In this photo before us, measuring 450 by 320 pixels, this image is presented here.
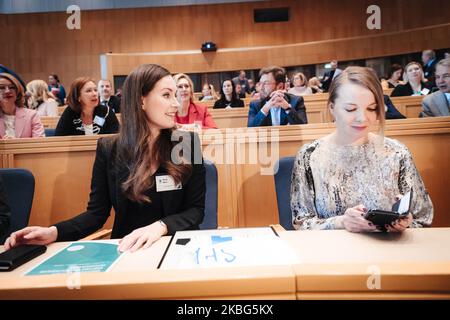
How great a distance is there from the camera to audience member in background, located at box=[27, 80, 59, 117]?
4.72 metres

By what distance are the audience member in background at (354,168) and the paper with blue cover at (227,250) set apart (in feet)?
1.34

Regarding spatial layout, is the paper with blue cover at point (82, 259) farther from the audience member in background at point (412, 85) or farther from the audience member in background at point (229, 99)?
the audience member in background at point (412, 85)

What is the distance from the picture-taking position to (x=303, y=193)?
1.42m

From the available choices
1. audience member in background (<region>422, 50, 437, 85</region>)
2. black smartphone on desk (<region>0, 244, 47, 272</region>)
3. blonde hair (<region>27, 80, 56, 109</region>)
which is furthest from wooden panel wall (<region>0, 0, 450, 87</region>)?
black smartphone on desk (<region>0, 244, 47, 272</region>)

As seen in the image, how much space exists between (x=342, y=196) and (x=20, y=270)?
1134mm

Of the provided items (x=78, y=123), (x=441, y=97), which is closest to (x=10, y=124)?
(x=78, y=123)

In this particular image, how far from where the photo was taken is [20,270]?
81cm

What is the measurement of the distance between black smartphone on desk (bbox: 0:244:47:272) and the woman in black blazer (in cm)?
38

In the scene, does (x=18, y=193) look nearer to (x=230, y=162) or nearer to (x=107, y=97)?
(x=230, y=162)

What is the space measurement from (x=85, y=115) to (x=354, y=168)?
2.23 metres

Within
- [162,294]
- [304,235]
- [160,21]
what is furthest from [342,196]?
[160,21]

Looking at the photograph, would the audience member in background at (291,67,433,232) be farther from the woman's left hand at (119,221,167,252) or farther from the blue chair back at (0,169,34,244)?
the blue chair back at (0,169,34,244)

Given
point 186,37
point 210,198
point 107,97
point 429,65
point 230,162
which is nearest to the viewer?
point 210,198
